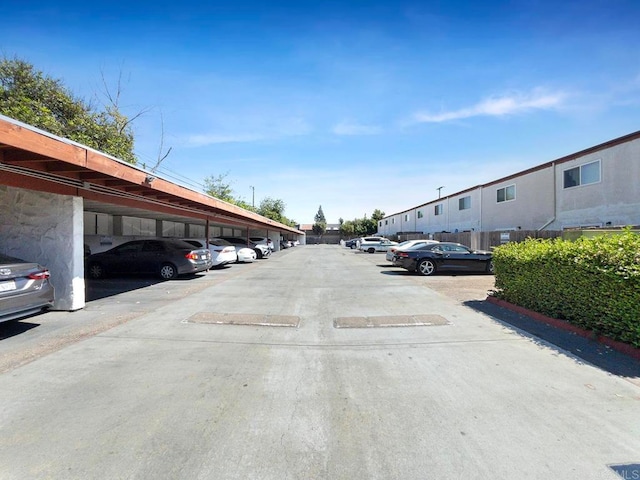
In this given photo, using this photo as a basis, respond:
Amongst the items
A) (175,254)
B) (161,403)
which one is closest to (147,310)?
(161,403)

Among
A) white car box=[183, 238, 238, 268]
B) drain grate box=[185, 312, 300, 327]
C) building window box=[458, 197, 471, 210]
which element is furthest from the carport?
building window box=[458, 197, 471, 210]

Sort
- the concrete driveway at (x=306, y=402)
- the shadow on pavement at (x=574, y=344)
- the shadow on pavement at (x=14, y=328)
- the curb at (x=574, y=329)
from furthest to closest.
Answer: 1. the shadow on pavement at (x=14, y=328)
2. the curb at (x=574, y=329)
3. the shadow on pavement at (x=574, y=344)
4. the concrete driveway at (x=306, y=402)

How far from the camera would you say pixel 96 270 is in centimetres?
1306

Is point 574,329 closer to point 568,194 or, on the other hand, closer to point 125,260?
point 125,260

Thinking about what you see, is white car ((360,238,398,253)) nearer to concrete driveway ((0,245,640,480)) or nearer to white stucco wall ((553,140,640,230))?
white stucco wall ((553,140,640,230))

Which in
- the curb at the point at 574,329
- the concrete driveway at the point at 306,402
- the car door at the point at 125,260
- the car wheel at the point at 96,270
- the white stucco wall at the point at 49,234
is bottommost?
the concrete driveway at the point at 306,402

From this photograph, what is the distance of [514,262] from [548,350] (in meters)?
2.96

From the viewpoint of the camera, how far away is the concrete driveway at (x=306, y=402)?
258 centimetres

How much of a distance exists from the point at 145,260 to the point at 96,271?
2019mm

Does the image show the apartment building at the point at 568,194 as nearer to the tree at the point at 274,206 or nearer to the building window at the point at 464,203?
the building window at the point at 464,203

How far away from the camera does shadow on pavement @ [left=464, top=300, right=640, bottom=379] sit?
432cm

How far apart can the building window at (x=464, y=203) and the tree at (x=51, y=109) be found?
90.0ft

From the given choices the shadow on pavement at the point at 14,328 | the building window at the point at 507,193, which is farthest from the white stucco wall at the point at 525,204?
the shadow on pavement at the point at 14,328

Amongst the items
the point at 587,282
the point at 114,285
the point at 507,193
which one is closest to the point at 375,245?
the point at 507,193
